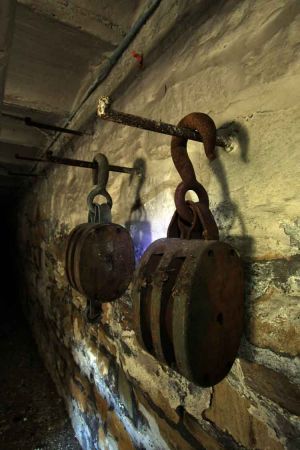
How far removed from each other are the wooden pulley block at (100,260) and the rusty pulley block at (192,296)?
0.30 meters

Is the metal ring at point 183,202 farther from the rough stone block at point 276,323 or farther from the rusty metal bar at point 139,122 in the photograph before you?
the rough stone block at point 276,323

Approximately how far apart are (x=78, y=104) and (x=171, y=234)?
1026mm

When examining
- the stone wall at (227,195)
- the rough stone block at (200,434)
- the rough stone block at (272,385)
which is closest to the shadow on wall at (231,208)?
the stone wall at (227,195)

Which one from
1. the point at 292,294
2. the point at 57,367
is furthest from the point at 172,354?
the point at 57,367

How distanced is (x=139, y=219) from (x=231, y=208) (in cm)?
40

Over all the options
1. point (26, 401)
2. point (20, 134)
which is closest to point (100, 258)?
point (20, 134)

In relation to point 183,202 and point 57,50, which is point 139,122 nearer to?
point 183,202

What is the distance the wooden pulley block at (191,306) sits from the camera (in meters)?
0.39

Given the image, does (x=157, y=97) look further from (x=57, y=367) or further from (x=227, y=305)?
(x=57, y=367)

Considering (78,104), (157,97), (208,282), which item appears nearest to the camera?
(208,282)

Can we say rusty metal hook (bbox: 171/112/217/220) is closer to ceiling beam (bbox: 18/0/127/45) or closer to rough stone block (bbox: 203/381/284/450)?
rough stone block (bbox: 203/381/284/450)

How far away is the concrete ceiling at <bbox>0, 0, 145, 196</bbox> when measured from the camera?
79 centimetres

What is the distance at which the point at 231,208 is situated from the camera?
1.91ft

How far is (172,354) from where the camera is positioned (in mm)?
425
